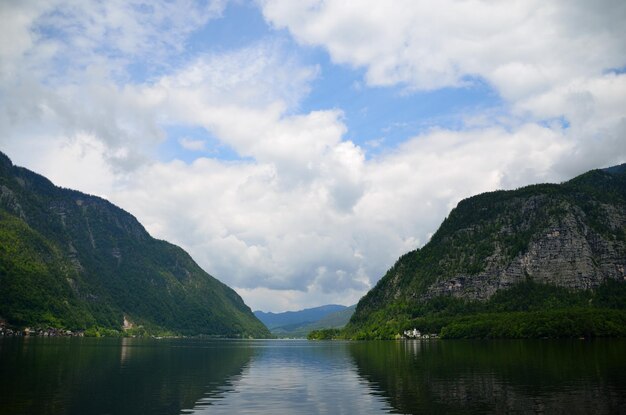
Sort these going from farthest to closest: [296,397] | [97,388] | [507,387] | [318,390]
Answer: [318,390], [97,388], [507,387], [296,397]

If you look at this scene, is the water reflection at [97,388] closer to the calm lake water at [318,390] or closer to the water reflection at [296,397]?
the calm lake water at [318,390]

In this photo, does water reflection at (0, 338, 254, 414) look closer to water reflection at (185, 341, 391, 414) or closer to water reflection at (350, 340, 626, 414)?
water reflection at (185, 341, 391, 414)

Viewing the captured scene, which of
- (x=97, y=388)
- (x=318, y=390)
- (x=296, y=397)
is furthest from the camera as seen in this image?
(x=318, y=390)

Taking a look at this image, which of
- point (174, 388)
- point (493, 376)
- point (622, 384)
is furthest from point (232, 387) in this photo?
point (622, 384)

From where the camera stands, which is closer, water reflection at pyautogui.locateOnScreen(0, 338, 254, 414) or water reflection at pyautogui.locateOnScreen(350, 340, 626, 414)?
water reflection at pyautogui.locateOnScreen(0, 338, 254, 414)

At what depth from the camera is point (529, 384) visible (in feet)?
224

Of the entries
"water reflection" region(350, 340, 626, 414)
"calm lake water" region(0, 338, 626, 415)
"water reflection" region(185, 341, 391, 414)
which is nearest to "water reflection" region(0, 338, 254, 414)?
"calm lake water" region(0, 338, 626, 415)

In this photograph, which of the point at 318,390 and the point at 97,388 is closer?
the point at 97,388

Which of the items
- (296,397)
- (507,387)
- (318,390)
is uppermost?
(507,387)

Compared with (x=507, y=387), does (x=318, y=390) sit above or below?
below

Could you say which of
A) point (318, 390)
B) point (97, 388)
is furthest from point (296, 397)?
point (97, 388)

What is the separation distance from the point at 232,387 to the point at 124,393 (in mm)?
15750

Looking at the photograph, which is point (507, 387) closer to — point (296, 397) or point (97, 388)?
point (296, 397)

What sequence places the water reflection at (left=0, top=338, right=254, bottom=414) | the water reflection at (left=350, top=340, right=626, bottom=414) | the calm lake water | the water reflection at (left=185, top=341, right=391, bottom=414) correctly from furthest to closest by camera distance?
the water reflection at (left=185, top=341, right=391, bottom=414) → the calm lake water → the water reflection at (left=350, top=340, right=626, bottom=414) → the water reflection at (left=0, top=338, right=254, bottom=414)
